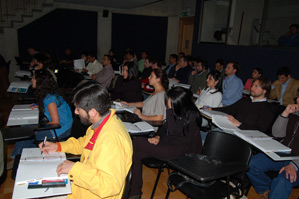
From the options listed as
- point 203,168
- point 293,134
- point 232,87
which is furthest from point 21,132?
point 232,87

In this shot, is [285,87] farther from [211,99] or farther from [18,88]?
[18,88]

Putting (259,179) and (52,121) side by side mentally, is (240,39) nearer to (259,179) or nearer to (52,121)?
(259,179)

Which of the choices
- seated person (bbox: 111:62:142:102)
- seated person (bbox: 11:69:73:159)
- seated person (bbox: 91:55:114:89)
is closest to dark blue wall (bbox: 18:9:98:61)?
seated person (bbox: 91:55:114:89)

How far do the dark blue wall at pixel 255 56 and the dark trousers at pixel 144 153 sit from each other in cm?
382

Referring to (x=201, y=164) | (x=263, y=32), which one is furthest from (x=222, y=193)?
(x=263, y=32)

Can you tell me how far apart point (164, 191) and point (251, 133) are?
3.79 feet

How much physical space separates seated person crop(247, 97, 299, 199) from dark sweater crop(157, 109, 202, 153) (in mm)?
650

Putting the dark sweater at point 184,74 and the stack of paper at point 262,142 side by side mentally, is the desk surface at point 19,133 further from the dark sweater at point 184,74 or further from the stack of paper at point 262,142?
the dark sweater at point 184,74

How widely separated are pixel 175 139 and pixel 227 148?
500 mm

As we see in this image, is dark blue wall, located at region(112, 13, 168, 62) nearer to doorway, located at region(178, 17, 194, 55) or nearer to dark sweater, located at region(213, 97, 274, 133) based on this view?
doorway, located at region(178, 17, 194, 55)

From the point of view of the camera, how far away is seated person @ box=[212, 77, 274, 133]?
8.70 feet

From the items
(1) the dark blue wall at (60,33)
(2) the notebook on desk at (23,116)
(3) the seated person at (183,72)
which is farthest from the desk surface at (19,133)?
(1) the dark blue wall at (60,33)

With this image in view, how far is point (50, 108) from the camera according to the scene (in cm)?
251

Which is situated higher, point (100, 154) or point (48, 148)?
point (100, 154)
